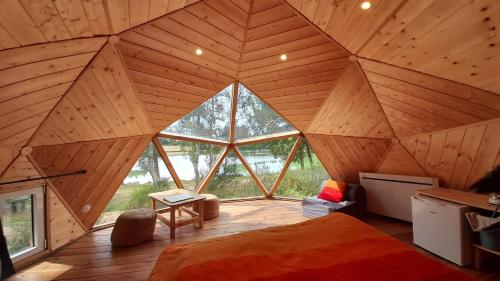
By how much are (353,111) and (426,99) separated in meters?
1.03

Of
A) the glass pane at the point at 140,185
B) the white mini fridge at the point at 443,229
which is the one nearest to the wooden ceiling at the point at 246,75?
the glass pane at the point at 140,185

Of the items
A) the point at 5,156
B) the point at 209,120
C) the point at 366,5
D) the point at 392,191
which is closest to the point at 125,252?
the point at 5,156

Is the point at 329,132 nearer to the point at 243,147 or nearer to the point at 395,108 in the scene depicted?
the point at 395,108

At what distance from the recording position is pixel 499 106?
2420mm

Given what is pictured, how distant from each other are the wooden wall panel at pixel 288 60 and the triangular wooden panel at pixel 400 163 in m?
1.49

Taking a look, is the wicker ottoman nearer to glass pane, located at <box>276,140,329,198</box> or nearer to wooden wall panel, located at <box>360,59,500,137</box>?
glass pane, located at <box>276,140,329,198</box>

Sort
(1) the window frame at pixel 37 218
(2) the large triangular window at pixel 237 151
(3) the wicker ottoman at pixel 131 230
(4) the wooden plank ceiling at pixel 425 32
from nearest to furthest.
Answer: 1. (4) the wooden plank ceiling at pixel 425 32
2. (1) the window frame at pixel 37 218
3. (3) the wicker ottoman at pixel 131 230
4. (2) the large triangular window at pixel 237 151

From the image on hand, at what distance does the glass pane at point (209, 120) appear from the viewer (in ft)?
16.0

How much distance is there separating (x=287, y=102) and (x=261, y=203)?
2730 mm

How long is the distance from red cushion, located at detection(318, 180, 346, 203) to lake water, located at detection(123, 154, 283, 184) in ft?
4.56

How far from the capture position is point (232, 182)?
6148 mm

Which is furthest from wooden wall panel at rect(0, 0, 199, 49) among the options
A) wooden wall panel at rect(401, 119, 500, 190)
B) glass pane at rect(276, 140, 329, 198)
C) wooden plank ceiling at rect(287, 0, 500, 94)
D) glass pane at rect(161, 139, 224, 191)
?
glass pane at rect(276, 140, 329, 198)

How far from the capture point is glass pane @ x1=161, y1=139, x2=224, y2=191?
5254mm

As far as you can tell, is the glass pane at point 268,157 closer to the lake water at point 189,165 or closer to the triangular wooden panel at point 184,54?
the lake water at point 189,165
